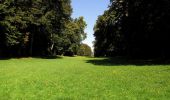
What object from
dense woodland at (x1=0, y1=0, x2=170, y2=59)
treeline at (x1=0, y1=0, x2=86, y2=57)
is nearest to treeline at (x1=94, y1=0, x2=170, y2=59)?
dense woodland at (x1=0, y1=0, x2=170, y2=59)

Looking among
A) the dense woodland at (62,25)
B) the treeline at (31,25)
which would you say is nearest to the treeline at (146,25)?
the dense woodland at (62,25)

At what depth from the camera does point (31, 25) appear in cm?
7269

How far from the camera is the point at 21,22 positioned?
63.9 metres

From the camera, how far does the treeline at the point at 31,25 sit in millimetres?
61634

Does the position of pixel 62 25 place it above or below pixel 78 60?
above

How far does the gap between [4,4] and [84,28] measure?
66.4m

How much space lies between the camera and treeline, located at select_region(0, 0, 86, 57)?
202ft

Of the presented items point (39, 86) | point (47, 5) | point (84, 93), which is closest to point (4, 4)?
point (47, 5)

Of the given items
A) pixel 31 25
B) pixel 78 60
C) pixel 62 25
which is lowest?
pixel 78 60

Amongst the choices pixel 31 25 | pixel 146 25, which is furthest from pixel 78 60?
pixel 146 25

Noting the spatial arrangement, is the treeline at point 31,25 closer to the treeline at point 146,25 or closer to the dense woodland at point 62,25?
the dense woodland at point 62,25

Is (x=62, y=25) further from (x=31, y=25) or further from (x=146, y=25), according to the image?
(x=146, y=25)

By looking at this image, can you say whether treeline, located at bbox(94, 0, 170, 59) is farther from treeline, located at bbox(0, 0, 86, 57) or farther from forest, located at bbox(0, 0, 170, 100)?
treeline, located at bbox(0, 0, 86, 57)

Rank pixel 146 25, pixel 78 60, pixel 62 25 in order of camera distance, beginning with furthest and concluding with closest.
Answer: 1. pixel 62 25
2. pixel 78 60
3. pixel 146 25
